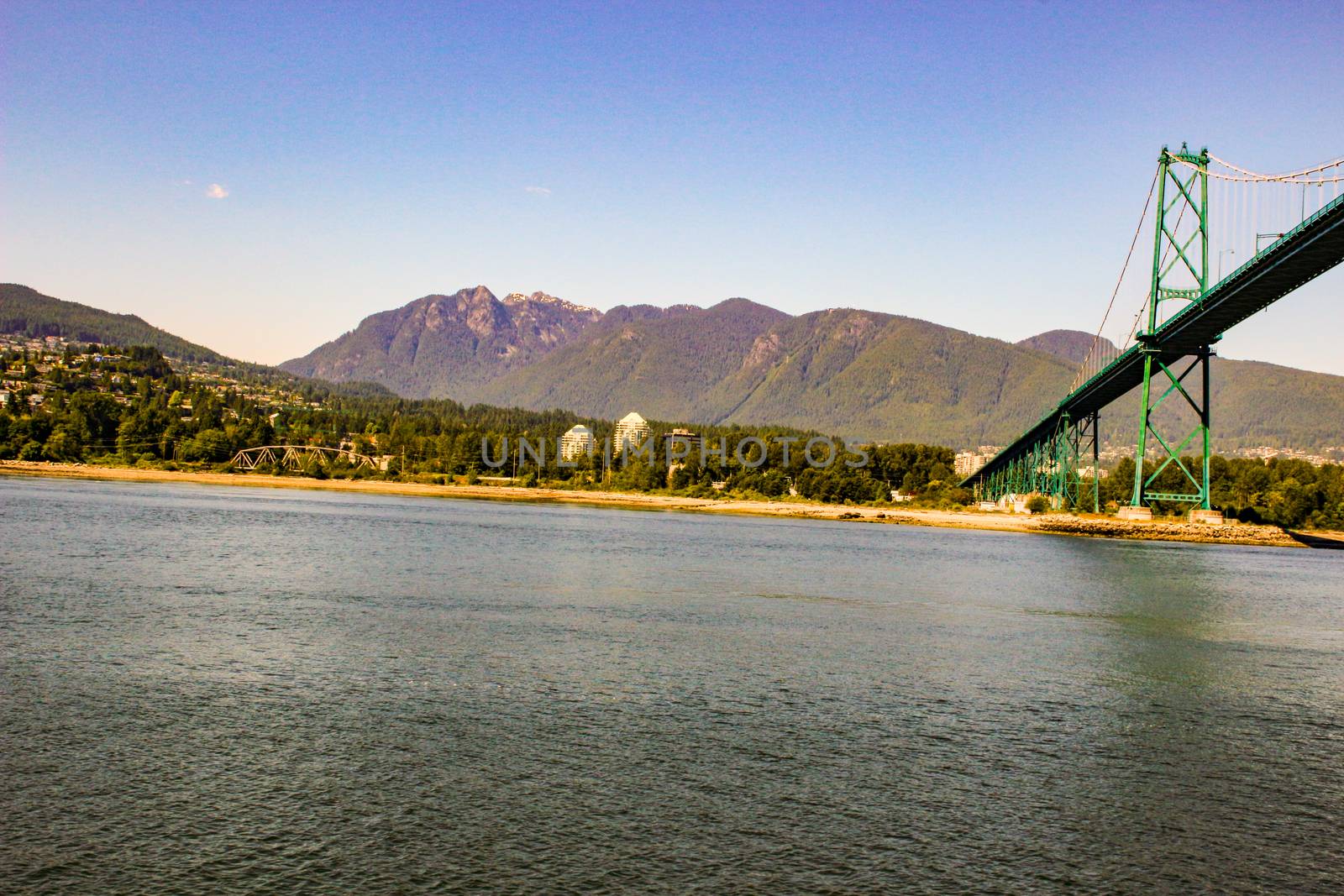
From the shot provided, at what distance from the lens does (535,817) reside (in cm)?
1081

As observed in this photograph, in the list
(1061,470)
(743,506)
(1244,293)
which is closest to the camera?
(1244,293)

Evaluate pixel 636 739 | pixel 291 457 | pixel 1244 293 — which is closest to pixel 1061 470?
pixel 1244 293

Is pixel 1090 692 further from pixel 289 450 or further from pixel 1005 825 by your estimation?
pixel 289 450

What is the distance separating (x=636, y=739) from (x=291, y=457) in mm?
139086

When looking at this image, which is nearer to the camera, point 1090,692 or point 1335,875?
point 1335,875

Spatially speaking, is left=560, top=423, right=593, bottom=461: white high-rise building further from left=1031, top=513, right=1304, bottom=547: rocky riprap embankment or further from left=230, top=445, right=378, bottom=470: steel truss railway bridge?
left=1031, top=513, right=1304, bottom=547: rocky riprap embankment

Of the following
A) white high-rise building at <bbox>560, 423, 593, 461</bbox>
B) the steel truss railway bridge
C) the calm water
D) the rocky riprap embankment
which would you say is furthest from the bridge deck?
the steel truss railway bridge

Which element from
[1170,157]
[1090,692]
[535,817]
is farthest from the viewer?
[1170,157]

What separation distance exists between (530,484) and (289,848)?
123 meters

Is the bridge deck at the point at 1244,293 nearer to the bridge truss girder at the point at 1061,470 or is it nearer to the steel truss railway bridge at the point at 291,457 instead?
the bridge truss girder at the point at 1061,470

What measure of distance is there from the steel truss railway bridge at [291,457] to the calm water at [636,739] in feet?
368

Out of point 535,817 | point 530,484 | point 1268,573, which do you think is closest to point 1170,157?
point 1268,573

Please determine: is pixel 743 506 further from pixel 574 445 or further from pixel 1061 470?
pixel 574 445

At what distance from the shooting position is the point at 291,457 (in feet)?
467
